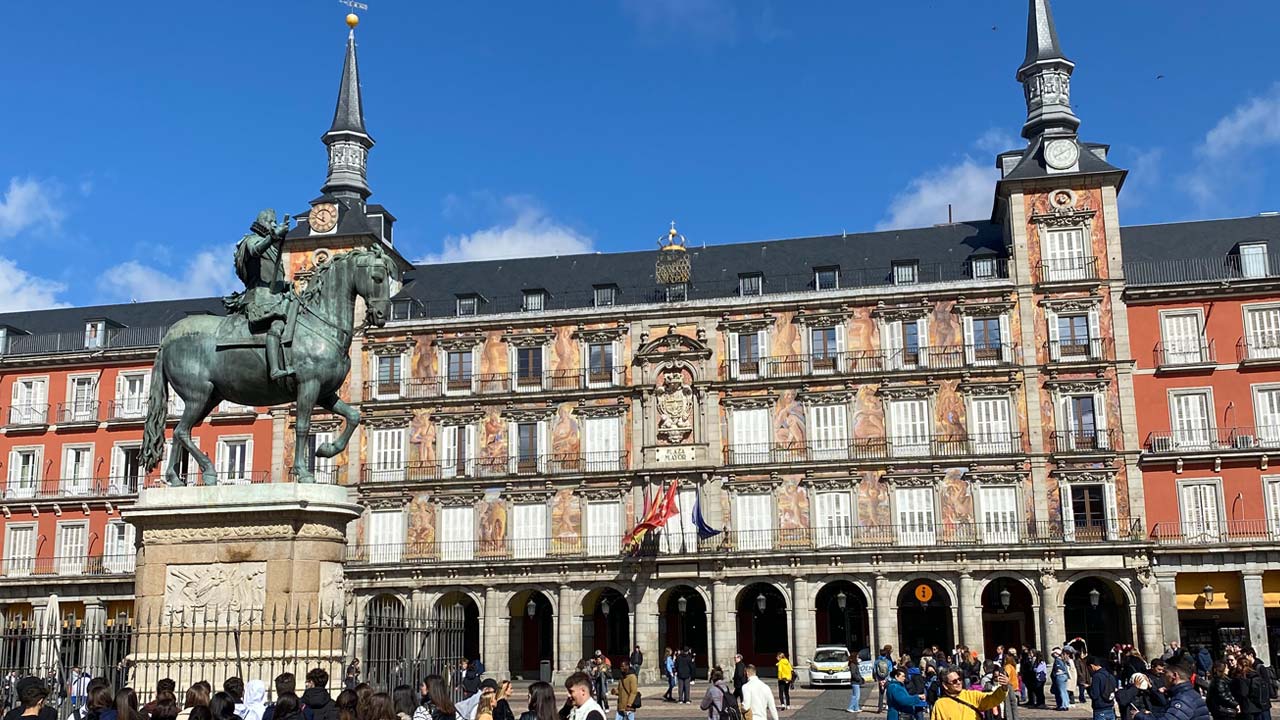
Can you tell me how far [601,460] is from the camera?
4912 cm

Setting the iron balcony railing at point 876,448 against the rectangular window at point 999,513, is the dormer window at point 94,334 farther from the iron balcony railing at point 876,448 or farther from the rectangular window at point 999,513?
the rectangular window at point 999,513

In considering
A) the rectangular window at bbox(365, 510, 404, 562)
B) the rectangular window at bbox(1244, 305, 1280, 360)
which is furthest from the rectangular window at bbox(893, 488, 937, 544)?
the rectangular window at bbox(365, 510, 404, 562)

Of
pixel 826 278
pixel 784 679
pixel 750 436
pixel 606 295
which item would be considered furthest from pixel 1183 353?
pixel 784 679

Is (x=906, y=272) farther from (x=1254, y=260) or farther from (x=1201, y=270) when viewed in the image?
(x=1254, y=260)

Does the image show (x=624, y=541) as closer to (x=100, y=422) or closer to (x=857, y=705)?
(x=857, y=705)

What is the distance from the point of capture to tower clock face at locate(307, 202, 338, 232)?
53312 mm

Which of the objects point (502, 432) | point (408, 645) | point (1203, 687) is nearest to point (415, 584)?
point (502, 432)

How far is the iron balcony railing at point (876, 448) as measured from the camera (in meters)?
46.4

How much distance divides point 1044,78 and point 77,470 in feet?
143

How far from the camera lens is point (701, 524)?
4556 cm

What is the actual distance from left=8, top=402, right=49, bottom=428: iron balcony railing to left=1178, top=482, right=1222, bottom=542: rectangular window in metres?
45.4

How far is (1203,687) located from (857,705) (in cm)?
952

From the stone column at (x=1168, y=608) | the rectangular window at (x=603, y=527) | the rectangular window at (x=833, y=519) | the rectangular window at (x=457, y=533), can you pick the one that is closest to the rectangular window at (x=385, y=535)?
the rectangular window at (x=457, y=533)

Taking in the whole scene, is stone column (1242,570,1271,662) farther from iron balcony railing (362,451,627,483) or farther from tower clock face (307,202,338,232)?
tower clock face (307,202,338,232)
